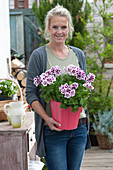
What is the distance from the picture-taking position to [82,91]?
148cm

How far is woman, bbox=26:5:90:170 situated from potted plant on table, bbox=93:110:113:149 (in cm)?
239

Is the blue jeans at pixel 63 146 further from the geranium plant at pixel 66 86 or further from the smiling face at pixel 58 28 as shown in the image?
the smiling face at pixel 58 28

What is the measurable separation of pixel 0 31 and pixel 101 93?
1.99 m

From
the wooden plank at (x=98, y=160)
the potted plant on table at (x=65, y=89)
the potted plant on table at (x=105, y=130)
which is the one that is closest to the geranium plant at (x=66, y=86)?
the potted plant on table at (x=65, y=89)

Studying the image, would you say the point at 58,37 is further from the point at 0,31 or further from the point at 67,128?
the point at 0,31

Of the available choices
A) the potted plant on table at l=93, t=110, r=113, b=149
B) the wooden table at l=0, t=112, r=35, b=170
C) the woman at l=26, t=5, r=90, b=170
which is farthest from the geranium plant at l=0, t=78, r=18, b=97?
the potted plant on table at l=93, t=110, r=113, b=149

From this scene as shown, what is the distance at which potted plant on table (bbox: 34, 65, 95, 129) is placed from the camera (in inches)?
57.0

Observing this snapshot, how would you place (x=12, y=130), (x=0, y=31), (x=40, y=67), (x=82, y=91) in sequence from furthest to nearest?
1. (x=0, y=31)
2. (x=12, y=130)
3. (x=40, y=67)
4. (x=82, y=91)

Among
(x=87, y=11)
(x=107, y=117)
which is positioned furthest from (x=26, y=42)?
(x=107, y=117)

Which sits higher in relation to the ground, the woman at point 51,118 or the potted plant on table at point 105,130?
the woman at point 51,118

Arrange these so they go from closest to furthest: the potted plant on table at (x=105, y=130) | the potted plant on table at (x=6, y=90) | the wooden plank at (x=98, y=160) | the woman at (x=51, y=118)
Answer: the woman at (x=51, y=118), the potted plant on table at (x=6, y=90), the wooden plank at (x=98, y=160), the potted plant on table at (x=105, y=130)

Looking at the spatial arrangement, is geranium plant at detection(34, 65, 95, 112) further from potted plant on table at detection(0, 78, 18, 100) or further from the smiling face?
potted plant on table at detection(0, 78, 18, 100)

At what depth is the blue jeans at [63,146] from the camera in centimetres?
157

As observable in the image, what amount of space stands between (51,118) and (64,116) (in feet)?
0.25
